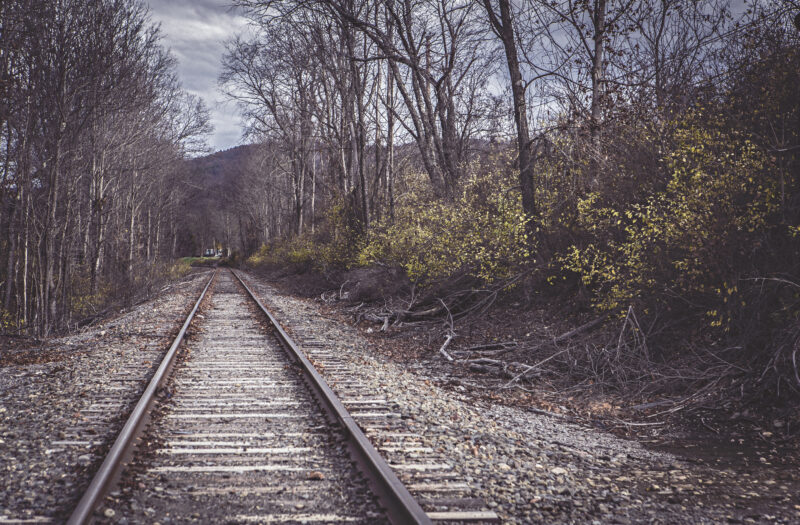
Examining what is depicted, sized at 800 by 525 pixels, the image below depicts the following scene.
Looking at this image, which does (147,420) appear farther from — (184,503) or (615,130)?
(615,130)

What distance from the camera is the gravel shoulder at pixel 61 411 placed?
142 inches

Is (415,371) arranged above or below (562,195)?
below

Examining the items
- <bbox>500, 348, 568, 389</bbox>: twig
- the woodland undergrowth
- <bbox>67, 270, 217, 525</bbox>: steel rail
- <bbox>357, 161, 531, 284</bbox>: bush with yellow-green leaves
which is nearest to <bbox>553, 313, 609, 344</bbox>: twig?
the woodland undergrowth

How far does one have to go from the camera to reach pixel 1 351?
9875 millimetres

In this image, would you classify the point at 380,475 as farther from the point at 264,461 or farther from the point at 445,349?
the point at 445,349

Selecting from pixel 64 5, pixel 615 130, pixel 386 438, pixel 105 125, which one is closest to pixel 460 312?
pixel 615 130

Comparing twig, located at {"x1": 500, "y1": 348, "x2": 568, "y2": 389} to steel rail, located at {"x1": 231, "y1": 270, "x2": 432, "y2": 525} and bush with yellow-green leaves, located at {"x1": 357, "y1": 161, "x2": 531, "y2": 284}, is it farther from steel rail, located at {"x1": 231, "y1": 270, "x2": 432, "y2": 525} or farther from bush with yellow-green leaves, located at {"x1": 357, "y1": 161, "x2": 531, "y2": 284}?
bush with yellow-green leaves, located at {"x1": 357, "y1": 161, "x2": 531, "y2": 284}

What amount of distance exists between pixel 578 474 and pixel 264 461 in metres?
2.57

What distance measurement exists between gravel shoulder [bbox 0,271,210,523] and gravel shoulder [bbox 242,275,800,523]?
9.49ft

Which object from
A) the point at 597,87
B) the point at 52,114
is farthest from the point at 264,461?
the point at 52,114

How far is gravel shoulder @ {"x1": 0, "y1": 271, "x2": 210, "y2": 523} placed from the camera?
3596 mm

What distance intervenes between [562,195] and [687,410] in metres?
5.54

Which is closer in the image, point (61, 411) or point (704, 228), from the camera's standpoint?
point (61, 411)

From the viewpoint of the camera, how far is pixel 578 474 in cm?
420
